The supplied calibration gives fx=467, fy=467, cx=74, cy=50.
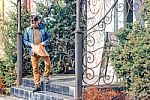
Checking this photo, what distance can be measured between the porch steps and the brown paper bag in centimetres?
75

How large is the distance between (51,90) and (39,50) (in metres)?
1.00

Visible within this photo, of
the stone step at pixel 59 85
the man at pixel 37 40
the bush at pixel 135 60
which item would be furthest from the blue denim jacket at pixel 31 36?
the bush at pixel 135 60

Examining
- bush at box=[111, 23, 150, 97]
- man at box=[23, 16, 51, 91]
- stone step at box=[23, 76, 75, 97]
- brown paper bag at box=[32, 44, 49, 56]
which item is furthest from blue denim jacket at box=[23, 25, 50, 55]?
bush at box=[111, 23, 150, 97]

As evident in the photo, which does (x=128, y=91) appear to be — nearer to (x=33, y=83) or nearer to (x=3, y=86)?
(x=33, y=83)

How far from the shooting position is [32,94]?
448 inches

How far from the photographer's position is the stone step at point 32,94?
10.5 meters

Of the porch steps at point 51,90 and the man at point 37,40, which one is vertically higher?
the man at point 37,40

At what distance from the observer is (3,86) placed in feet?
43.1

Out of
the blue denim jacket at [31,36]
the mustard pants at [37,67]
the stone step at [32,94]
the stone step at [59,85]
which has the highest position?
the blue denim jacket at [31,36]

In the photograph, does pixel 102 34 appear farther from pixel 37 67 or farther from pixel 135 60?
pixel 135 60

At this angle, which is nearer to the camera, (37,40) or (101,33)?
(37,40)

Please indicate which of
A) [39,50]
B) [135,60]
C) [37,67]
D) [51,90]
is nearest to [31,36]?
[39,50]

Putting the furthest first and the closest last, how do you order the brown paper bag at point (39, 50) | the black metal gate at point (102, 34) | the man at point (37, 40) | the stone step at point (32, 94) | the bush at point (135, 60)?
the man at point (37, 40) → the brown paper bag at point (39, 50) → the stone step at point (32, 94) → the black metal gate at point (102, 34) → the bush at point (135, 60)

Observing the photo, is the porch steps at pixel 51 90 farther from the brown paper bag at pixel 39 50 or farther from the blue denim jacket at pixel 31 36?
the blue denim jacket at pixel 31 36
